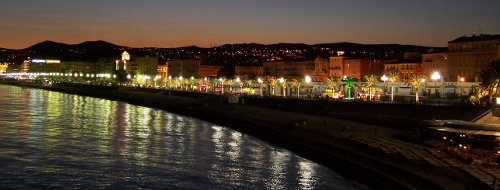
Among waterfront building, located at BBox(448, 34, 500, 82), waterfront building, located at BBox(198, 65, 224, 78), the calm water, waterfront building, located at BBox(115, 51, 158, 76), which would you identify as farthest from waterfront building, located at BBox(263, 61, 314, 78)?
the calm water

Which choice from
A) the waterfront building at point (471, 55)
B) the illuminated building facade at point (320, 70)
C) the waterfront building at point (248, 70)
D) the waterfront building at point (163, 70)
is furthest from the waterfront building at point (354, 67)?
the waterfront building at point (163, 70)

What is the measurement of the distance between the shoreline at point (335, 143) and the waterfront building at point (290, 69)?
4741cm

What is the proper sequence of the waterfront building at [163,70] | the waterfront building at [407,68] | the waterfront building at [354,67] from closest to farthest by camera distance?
the waterfront building at [407,68] → the waterfront building at [354,67] → the waterfront building at [163,70]

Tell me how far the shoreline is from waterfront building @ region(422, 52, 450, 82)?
27.4 metres

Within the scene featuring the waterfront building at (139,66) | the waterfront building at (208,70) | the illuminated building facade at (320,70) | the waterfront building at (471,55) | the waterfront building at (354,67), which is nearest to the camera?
the waterfront building at (471,55)

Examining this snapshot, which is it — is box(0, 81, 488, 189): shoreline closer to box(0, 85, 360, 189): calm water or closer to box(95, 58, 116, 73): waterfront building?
box(0, 85, 360, 189): calm water

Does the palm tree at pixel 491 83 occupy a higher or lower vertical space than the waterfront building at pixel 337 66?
lower

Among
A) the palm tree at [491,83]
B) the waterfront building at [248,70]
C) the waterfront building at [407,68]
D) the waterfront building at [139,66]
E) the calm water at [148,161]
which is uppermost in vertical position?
the waterfront building at [139,66]

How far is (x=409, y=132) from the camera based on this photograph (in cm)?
3469

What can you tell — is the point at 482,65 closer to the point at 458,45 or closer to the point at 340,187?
the point at 458,45

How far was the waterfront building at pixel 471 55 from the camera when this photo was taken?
69.6 metres

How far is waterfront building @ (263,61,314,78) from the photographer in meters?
119

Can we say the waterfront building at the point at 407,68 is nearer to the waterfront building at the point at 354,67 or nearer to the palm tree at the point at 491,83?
the waterfront building at the point at 354,67

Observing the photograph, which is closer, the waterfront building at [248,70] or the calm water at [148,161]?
the calm water at [148,161]
